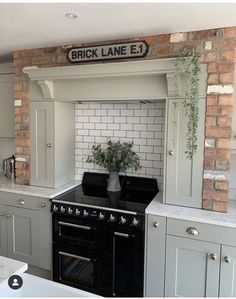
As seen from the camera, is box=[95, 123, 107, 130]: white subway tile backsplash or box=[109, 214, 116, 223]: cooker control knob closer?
box=[109, 214, 116, 223]: cooker control knob

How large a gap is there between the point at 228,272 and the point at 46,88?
91.3 inches

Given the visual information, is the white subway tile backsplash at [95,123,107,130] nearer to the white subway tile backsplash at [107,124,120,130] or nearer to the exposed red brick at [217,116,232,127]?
the white subway tile backsplash at [107,124,120,130]

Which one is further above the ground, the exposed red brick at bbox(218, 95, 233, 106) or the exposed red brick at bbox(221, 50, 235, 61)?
the exposed red brick at bbox(221, 50, 235, 61)

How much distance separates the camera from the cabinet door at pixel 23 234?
8.68 feet

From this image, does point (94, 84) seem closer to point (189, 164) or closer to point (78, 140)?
point (78, 140)

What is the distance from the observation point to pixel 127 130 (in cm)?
288

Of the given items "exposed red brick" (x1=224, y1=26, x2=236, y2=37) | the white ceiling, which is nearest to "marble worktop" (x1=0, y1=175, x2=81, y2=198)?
the white ceiling

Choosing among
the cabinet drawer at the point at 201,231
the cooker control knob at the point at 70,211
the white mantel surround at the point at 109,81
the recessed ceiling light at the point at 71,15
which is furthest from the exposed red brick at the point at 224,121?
the cooker control knob at the point at 70,211

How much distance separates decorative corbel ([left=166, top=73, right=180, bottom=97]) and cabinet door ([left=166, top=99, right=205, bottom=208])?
0.07 metres

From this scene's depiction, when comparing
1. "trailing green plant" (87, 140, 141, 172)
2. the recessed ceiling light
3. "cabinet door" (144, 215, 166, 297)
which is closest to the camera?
the recessed ceiling light

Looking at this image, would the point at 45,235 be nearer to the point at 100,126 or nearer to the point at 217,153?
the point at 100,126

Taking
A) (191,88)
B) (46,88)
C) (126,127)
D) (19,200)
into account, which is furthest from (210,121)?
(19,200)

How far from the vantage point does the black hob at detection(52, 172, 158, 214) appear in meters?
2.38

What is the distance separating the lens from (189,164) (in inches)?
88.5
